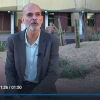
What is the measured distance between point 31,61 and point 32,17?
0.28m

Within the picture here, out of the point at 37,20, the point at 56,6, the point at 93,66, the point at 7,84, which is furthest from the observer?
the point at 93,66

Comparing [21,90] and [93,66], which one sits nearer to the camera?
[21,90]

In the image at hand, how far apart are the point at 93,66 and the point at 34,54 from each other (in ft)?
6.30

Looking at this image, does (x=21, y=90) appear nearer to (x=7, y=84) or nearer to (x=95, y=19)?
(x=7, y=84)

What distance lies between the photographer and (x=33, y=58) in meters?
2.08

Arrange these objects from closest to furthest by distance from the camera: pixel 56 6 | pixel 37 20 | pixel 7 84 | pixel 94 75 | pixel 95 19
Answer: pixel 37 20
pixel 7 84
pixel 56 6
pixel 94 75
pixel 95 19

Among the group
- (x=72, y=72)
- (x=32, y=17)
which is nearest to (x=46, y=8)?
(x=72, y=72)

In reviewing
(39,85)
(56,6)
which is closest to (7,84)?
(39,85)

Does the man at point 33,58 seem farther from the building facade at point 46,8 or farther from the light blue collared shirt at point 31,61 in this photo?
the building facade at point 46,8

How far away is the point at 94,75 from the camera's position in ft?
11.8

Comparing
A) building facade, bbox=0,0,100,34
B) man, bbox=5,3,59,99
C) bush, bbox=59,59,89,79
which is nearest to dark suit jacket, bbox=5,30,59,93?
man, bbox=5,3,59,99

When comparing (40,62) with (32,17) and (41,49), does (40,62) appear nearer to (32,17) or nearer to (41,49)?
(41,49)

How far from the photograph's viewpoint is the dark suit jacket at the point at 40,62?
2.05 m

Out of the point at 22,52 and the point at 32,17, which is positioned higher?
the point at 32,17
